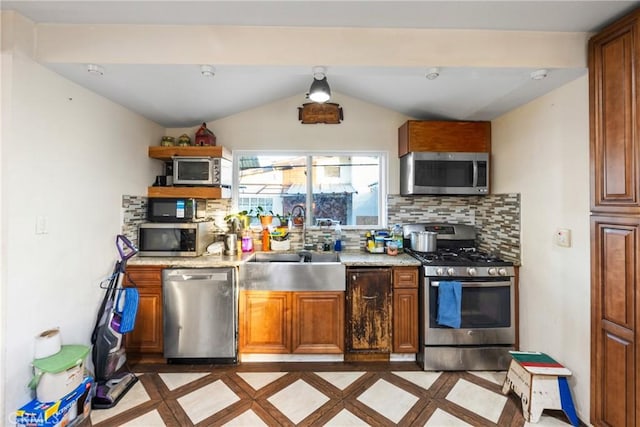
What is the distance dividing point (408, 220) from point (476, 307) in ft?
3.53

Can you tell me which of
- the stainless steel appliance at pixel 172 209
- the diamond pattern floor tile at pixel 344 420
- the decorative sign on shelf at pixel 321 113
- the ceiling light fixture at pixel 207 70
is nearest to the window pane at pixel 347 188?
the decorative sign on shelf at pixel 321 113

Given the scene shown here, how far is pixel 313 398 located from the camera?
2.00 m

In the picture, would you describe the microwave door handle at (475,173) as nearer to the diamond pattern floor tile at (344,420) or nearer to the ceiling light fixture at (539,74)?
the ceiling light fixture at (539,74)

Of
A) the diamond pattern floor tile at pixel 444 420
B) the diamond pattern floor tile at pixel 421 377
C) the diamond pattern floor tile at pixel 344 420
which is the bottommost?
the diamond pattern floor tile at pixel 444 420

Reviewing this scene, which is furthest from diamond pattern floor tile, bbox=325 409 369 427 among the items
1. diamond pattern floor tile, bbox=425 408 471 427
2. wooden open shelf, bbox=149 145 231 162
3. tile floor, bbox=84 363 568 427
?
wooden open shelf, bbox=149 145 231 162

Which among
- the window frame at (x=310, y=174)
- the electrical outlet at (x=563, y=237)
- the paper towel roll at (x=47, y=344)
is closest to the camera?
the paper towel roll at (x=47, y=344)

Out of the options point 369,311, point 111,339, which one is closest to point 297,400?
point 369,311

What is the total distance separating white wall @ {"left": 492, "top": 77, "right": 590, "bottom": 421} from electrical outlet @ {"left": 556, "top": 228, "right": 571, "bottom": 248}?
1.2 inches

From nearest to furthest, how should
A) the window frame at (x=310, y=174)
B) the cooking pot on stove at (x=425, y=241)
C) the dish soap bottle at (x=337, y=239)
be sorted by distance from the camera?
the cooking pot on stove at (x=425, y=241)
the dish soap bottle at (x=337, y=239)
the window frame at (x=310, y=174)

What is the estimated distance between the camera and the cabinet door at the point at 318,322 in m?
2.42

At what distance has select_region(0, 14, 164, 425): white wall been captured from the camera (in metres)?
1.55

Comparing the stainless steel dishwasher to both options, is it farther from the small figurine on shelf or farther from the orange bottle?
the small figurine on shelf

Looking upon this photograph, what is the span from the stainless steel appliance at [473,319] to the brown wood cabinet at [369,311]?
0.31 meters

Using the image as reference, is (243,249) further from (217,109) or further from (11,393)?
(11,393)
